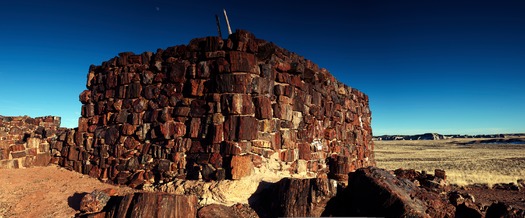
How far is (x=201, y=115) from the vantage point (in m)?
6.70

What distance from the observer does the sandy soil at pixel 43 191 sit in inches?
222

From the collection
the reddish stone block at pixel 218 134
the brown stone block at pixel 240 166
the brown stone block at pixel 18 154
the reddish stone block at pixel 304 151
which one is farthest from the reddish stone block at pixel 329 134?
the brown stone block at pixel 18 154

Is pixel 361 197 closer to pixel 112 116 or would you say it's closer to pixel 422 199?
pixel 422 199

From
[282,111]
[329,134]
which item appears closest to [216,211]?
[282,111]

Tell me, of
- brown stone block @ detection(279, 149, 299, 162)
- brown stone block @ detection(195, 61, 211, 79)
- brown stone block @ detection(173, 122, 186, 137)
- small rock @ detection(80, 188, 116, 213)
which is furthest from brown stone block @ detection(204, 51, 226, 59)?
small rock @ detection(80, 188, 116, 213)

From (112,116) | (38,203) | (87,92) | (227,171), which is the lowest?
(38,203)

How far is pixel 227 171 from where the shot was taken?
6156mm

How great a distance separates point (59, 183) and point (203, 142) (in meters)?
3.36

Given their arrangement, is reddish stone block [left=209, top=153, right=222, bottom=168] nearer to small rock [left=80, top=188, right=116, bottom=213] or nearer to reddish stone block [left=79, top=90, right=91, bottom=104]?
small rock [left=80, top=188, right=116, bottom=213]

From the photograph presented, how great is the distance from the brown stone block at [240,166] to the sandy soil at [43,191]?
2.25 meters

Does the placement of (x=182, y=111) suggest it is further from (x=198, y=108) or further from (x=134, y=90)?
(x=134, y=90)

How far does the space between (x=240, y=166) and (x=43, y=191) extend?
3.97 meters

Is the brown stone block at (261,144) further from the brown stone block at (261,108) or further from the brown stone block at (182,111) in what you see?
the brown stone block at (182,111)

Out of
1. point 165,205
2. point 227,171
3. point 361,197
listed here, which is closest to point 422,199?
point 361,197
